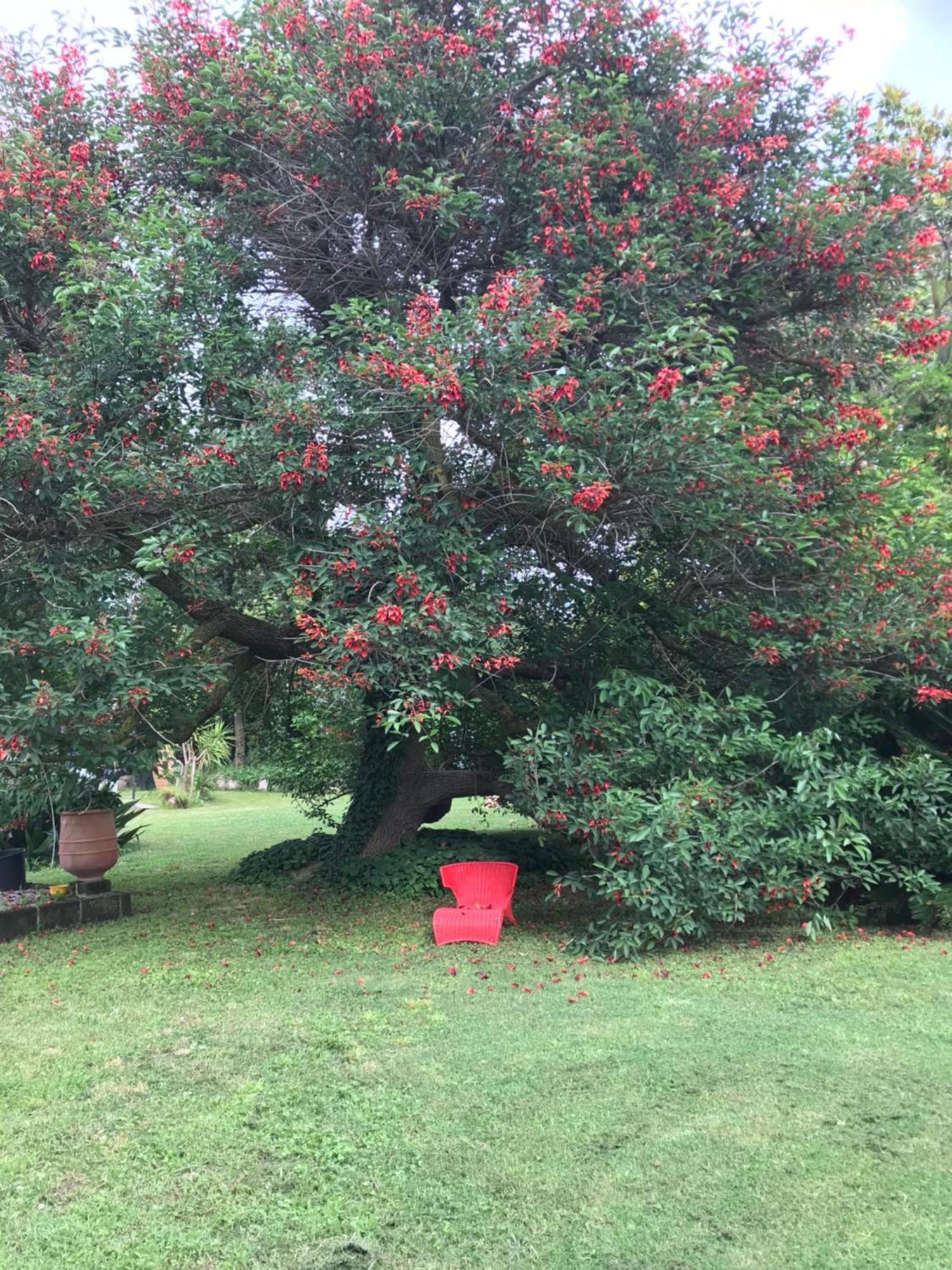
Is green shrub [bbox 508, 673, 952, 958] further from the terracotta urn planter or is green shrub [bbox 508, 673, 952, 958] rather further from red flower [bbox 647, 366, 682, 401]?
the terracotta urn planter

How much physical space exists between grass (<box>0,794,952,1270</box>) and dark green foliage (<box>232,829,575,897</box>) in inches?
74.2

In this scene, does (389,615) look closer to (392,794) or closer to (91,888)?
(392,794)

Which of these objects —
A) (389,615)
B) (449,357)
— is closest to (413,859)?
(389,615)

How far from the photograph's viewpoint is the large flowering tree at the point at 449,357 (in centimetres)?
548

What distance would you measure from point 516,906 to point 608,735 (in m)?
2.13

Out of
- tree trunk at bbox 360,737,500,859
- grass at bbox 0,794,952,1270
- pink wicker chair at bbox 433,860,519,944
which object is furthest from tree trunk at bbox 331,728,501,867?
grass at bbox 0,794,952,1270

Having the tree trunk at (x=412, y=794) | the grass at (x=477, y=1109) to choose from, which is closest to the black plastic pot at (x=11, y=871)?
the grass at (x=477, y=1109)

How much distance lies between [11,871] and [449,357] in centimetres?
614

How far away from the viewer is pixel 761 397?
19.4 ft

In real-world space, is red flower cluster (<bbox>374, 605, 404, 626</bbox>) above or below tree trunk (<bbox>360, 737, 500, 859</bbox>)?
above

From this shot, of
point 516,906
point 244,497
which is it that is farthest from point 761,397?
point 516,906

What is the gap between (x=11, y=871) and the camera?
26.7 ft

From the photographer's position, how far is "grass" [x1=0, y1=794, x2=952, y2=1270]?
2.66 metres

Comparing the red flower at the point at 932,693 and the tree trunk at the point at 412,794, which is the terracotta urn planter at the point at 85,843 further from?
the red flower at the point at 932,693
